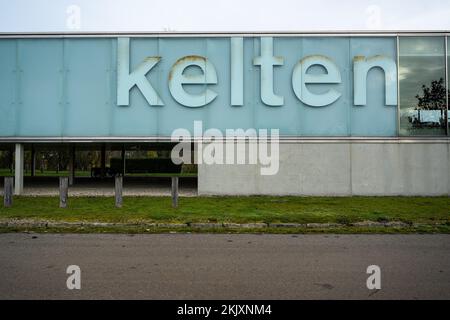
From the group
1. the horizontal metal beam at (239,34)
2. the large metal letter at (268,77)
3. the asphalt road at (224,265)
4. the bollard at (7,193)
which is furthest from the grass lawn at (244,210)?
the horizontal metal beam at (239,34)

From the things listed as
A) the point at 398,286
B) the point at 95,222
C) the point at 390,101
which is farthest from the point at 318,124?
the point at 398,286

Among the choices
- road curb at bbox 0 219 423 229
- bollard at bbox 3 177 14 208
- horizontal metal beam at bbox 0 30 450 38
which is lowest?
road curb at bbox 0 219 423 229

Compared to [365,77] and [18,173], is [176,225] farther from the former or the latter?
[365,77]

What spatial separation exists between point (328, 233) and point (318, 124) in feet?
25.5

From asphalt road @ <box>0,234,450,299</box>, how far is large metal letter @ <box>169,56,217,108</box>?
327 inches

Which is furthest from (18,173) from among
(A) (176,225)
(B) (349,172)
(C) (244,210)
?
(B) (349,172)

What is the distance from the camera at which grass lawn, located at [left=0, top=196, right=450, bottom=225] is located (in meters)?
9.05

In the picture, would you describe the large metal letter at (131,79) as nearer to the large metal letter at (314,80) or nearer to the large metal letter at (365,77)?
the large metal letter at (314,80)

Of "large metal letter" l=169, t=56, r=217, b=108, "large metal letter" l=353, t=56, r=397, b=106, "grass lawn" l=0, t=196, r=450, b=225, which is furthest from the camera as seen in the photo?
"large metal letter" l=169, t=56, r=217, b=108

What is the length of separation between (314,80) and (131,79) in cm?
780

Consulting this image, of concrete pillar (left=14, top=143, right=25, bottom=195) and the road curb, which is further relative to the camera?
concrete pillar (left=14, top=143, right=25, bottom=195)

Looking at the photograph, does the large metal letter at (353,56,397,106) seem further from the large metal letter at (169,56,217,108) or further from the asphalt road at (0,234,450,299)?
the asphalt road at (0,234,450,299)

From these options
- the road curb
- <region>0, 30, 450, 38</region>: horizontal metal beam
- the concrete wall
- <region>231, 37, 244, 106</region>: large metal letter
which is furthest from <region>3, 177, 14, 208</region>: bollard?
<region>231, 37, 244, 106</region>: large metal letter

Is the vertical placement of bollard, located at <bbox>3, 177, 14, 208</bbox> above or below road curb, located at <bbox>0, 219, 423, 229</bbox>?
above
